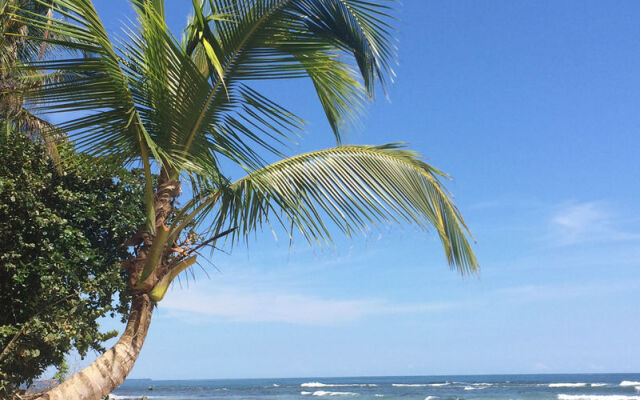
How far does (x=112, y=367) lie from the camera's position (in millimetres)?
4430

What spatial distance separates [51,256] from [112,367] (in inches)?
63.5

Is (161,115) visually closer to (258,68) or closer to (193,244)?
(258,68)

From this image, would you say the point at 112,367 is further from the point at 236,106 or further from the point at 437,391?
the point at 437,391

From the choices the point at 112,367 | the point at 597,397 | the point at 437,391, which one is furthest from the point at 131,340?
the point at 437,391

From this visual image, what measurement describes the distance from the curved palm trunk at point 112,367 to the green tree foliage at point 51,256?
1.24 metres

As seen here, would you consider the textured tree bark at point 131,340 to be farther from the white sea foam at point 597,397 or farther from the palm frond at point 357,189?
the white sea foam at point 597,397

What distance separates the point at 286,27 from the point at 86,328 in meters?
3.58

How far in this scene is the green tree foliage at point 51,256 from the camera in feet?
18.2

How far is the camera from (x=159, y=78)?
4.29 m

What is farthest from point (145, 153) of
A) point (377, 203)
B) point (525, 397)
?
point (525, 397)

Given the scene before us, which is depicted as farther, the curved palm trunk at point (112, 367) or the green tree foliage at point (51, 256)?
the green tree foliage at point (51, 256)

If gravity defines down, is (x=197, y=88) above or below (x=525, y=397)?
above

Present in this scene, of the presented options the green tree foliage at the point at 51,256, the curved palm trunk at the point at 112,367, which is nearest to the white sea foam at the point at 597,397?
the green tree foliage at the point at 51,256

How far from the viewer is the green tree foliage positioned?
18.2 ft
